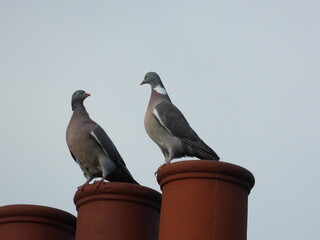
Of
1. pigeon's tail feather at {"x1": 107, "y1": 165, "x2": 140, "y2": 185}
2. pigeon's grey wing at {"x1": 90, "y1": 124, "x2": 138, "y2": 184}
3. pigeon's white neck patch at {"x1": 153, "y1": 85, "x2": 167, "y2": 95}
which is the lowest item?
pigeon's tail feather at {"x1": 107, "y1": 165, "x2": 140, "y2": 185}

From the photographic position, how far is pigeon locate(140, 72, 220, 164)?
10789 millimetres

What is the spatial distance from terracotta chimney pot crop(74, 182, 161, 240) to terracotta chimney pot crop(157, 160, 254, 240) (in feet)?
1.22

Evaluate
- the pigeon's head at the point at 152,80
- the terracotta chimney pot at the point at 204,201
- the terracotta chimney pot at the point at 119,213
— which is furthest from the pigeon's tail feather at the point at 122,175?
the terracotta chimney pot at the point at 204,201

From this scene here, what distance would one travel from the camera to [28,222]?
30.1ft

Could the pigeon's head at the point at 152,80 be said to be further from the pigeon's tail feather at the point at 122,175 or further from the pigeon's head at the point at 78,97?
the pigeon's tail feather at the point at 122,175

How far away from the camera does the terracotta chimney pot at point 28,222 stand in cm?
913

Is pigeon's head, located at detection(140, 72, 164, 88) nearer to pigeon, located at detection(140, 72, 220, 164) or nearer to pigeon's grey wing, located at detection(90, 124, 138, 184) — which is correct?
pigeon, located at detection(140, 72, 220, 164)

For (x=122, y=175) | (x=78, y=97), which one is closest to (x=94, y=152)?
(x=122, y=175)

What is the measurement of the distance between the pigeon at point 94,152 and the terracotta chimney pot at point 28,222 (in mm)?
1627

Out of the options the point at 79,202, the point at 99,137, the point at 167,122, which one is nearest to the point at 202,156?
the point at 167,122

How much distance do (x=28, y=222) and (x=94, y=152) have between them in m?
1.99

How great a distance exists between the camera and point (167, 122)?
35.5 feet

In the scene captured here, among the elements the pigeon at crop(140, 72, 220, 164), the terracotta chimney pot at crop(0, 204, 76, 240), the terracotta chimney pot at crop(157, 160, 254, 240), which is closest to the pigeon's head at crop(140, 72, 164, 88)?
the pigeon at crop(140, 72, 220, 164)

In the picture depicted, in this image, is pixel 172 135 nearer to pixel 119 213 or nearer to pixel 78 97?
pixel 78 97
